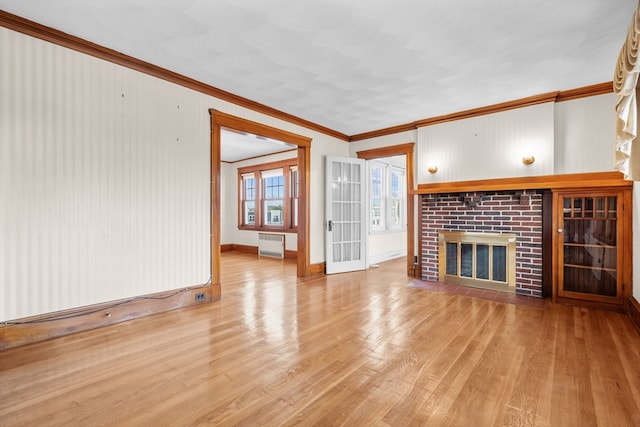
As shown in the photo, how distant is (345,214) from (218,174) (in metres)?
2.75

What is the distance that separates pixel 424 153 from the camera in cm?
518

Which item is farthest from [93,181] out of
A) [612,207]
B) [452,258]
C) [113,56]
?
[612,207]

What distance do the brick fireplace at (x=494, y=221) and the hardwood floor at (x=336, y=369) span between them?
27.1 inches

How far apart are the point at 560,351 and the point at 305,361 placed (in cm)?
208

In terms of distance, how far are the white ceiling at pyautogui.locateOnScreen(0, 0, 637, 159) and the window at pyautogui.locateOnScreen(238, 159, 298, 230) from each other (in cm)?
361

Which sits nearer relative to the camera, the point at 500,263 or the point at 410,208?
the point at 500,263

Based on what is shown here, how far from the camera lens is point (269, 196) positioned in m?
8.26

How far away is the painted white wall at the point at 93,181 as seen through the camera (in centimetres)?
257

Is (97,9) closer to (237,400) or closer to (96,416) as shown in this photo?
(96,416)

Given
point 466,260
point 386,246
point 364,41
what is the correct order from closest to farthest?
1. point 364,41
2. point 466,260
3. point 386,246

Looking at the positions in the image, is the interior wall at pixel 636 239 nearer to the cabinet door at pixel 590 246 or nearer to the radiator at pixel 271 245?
the cabinet door at pixel 590 246

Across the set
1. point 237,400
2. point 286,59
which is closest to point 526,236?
point 286,59

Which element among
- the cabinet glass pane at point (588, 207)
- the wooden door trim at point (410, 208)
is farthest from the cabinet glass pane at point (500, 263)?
the wooden door trim at point (410, 208)

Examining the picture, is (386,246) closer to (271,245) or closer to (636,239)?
(271,245)
